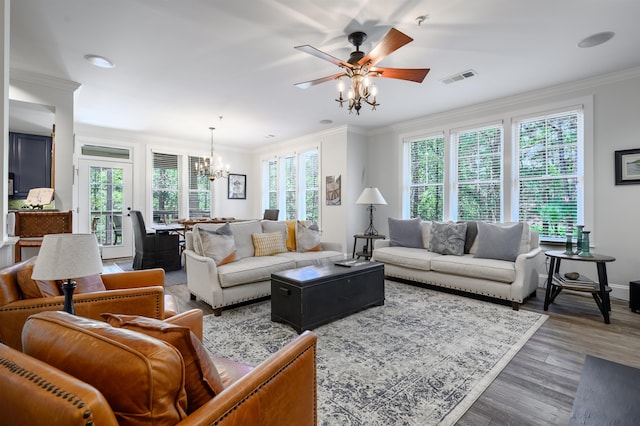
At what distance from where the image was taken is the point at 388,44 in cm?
238

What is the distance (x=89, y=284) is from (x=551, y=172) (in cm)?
524

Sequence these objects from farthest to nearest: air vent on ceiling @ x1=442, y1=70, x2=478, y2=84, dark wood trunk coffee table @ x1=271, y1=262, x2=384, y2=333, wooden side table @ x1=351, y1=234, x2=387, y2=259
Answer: wooden side table @ x1=351, y1=234, x2=387, y2=259 → air vent on ceiling @ x1=442, y1=70, x2=478, y2=84 → dark wood trunk coffee table @ x1=271, y1=262, x2=384, y2=333

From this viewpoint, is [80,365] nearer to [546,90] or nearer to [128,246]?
[546,90]

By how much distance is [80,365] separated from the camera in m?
0.70

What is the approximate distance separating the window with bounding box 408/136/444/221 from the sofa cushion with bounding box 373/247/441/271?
3.71ft

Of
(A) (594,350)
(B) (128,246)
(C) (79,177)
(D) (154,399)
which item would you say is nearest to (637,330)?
(A) (594,350)

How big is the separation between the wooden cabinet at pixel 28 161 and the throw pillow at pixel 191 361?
6.73 meters

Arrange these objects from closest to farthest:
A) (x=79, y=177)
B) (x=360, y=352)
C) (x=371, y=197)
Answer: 1. (x=360, y=352)
2. (x=371, y=197)
3. (x=79, y=177)

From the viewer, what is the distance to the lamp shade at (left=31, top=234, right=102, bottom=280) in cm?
139

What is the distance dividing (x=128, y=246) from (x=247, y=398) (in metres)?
6.99

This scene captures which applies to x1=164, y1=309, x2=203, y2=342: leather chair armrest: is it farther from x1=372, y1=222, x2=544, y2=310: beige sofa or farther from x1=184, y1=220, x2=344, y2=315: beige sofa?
x1=372, y1=222, x2=544, y2=310: beige sofa

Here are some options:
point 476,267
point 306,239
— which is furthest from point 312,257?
point 476,267

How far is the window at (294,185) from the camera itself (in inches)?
271

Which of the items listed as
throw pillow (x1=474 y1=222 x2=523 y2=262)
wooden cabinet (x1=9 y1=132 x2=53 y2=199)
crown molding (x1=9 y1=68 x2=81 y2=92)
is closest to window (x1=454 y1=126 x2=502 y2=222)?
throw pillow (x1=474 y1=222 x2=523 y2=262)
